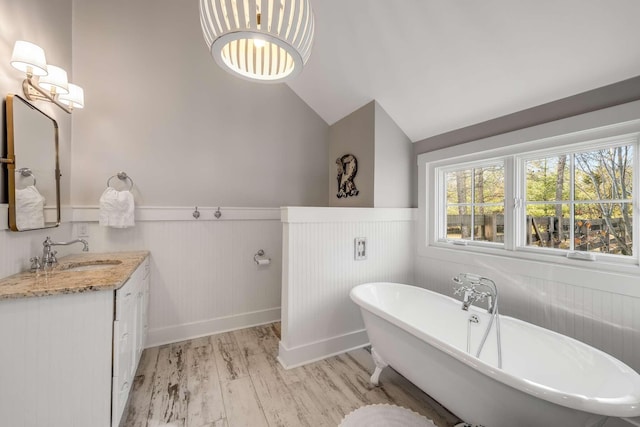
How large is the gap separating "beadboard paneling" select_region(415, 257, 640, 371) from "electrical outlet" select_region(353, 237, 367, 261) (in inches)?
32.8

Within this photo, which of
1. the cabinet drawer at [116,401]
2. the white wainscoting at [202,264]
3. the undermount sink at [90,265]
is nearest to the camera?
the cabinet drawer at [116,401]

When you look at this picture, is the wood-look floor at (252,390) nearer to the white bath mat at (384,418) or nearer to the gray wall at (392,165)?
the white bath mat at (384,418)

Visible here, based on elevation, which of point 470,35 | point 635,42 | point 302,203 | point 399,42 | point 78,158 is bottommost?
point 302,203

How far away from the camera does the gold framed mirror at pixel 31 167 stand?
1.41 m

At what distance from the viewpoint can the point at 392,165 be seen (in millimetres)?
2559

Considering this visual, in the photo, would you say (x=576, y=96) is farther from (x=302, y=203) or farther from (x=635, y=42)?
(x=302, y=203)

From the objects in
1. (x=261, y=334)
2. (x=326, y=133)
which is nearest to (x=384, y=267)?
(x=261, y=334)

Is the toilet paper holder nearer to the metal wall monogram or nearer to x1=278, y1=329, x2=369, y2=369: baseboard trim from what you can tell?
x1=278, y1=329, x2=369, y2=369: baseboard trim

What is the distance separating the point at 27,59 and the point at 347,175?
2363 millimetres

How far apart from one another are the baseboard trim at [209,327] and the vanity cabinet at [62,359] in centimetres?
113

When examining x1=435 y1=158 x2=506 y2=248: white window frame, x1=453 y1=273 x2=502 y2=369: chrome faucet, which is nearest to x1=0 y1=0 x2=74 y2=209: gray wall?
x1=453 y1=273 x2=502 y2=369: chrome faucet

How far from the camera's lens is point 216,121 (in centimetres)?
260

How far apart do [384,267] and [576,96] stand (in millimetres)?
1788

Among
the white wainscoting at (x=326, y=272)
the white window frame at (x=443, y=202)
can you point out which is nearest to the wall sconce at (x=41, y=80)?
the white wainscoting at (x=326, y=272)
